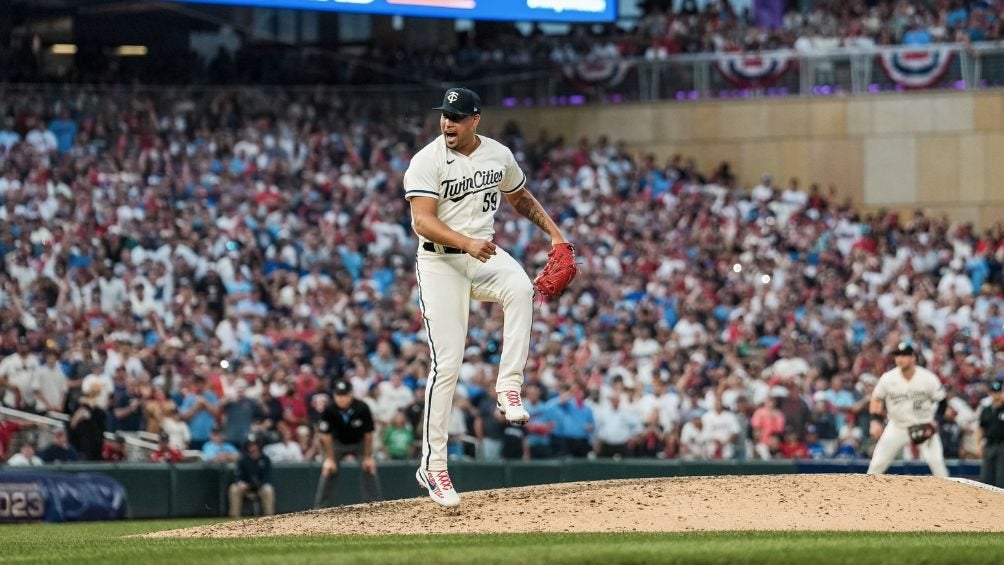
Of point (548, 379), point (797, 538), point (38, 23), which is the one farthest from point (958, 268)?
point (797, 538)

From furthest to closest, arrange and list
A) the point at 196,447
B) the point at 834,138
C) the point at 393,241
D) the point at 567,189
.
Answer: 1. the point at 834,138
2. the point at 567,189
3. the point at 393,241
4. the point at 196,447

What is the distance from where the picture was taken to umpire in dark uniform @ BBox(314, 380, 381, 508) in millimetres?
15102

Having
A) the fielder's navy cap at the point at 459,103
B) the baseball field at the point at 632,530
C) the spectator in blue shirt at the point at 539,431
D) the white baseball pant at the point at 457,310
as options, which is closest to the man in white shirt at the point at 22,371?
the spectator in blue shirt at the point at 539,431

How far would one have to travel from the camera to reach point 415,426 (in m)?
18.4

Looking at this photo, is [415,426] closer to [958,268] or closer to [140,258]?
[140,258]

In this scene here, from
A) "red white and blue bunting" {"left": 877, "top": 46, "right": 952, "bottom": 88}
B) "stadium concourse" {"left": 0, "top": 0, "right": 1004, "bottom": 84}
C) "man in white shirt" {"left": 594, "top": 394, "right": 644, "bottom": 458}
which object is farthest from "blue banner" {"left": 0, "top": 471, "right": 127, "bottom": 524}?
"red white and blue bunting" {"left": 877, "top": 46, "right": 952, "bottom": 88}

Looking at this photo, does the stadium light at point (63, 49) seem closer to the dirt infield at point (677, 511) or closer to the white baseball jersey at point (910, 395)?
the white baseball jersey at point (910, 395)

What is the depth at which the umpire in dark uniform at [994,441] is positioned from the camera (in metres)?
15.6

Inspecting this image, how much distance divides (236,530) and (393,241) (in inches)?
518

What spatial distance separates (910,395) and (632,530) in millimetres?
6393

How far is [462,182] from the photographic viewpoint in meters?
9.55

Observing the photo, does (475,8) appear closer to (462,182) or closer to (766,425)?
(766,425)

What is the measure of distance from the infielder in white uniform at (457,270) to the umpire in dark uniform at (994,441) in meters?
7.47

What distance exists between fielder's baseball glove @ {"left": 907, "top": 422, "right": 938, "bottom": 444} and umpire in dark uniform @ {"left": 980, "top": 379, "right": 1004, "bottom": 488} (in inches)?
50.2
